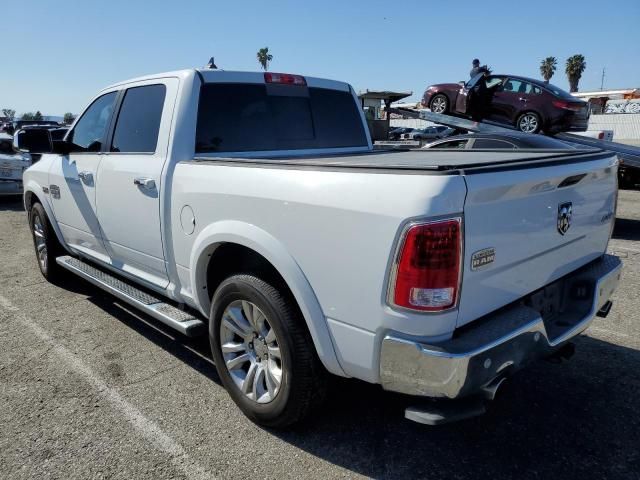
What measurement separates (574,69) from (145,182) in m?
80.4

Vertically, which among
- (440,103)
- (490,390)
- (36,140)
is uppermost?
(440,103)

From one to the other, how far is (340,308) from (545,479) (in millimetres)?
1340

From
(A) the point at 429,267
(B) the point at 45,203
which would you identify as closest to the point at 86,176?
(B) the point at 45,203

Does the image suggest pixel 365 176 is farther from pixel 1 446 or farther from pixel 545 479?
pixel 1 446

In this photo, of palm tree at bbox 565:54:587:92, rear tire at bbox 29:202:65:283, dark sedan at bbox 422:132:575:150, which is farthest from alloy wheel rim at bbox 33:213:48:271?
palm tree at bbox 565:54:587:92

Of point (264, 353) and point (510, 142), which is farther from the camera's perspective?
point (510, 142)

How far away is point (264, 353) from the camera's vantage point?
275 cm

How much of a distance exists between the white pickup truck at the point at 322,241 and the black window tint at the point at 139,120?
16mm

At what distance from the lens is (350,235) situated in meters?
2.08

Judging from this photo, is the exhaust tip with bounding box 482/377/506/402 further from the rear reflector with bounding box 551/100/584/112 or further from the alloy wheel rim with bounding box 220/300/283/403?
the rear reflector with bounding box 551/100/584/112

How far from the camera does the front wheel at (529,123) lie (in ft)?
37.4

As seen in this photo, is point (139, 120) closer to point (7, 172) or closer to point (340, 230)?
point (340, 230)

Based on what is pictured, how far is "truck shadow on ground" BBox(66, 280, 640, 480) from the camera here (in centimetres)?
250

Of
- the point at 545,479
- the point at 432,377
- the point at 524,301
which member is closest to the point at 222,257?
the point at 432,377
